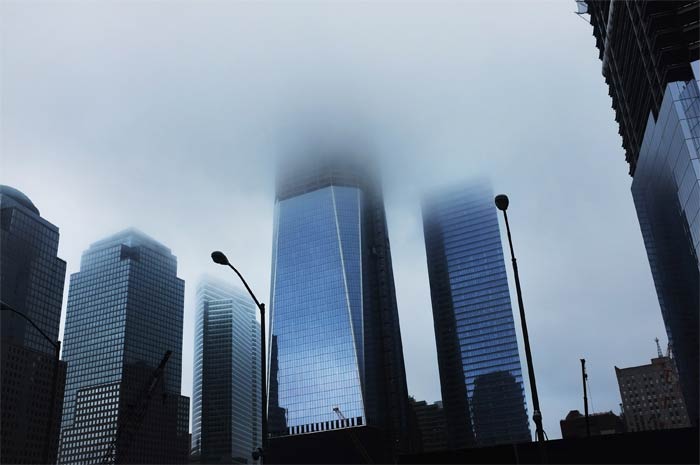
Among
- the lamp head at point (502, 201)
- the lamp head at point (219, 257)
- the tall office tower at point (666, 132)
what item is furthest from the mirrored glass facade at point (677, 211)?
the lamp head at point (219, 257)

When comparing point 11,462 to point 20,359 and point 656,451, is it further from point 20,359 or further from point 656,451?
point 656,451

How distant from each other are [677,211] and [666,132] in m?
11.6

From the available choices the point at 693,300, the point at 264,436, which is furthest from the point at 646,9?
the point at 264,436

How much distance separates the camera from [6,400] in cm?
18562

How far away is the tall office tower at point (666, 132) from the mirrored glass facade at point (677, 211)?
129 millimetres

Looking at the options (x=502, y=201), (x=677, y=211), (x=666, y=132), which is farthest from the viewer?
(x=677, y=211)

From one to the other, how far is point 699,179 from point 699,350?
31045 mm

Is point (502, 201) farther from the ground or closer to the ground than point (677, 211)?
closer to the ground

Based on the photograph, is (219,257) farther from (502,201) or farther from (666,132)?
(666,132)

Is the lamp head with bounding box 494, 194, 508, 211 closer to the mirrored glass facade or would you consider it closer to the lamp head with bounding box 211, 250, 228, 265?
the lamp head with bounding box 211, 250, 228, 265

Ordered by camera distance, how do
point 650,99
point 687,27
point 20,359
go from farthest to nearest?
1. point 20,359
2. point 650,99
3. point 687,27

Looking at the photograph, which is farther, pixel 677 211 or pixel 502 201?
pixel 677 211

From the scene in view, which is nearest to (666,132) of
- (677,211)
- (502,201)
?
(677,211)

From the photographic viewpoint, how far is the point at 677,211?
80750mm
